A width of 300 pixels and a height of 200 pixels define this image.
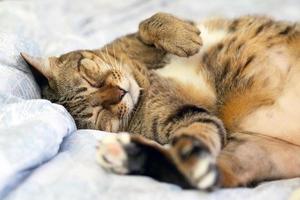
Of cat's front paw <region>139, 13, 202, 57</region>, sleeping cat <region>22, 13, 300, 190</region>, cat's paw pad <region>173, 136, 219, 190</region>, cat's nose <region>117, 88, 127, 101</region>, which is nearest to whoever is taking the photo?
cat's paw pad <region>173, 136, 219, 190</region>

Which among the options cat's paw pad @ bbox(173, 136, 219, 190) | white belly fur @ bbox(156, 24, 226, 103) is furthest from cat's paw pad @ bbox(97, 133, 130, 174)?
white belly fur @ bbox(156, 24, 226, 103)

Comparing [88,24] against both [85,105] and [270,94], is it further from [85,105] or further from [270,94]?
[270,94]

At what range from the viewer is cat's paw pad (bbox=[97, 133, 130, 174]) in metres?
1.18

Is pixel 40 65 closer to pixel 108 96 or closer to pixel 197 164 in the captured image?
pixel 108 96

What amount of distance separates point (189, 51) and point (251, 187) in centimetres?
58

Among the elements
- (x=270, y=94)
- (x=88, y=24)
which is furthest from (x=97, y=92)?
(x=88, y=24)

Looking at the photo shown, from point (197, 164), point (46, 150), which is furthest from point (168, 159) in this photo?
point (46, 150)

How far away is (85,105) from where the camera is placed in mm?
1664

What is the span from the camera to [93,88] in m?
1.68

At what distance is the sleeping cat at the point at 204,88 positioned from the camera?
1441mm

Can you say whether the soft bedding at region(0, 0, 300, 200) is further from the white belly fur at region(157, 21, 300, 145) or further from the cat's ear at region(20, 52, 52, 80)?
the white belly fur at region(157, 21, 300, 145)

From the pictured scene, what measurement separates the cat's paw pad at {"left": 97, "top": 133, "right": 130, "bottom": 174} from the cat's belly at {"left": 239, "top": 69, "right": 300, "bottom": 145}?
0.50m

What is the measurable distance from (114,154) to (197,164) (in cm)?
19

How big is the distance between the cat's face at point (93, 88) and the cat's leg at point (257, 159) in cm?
35
